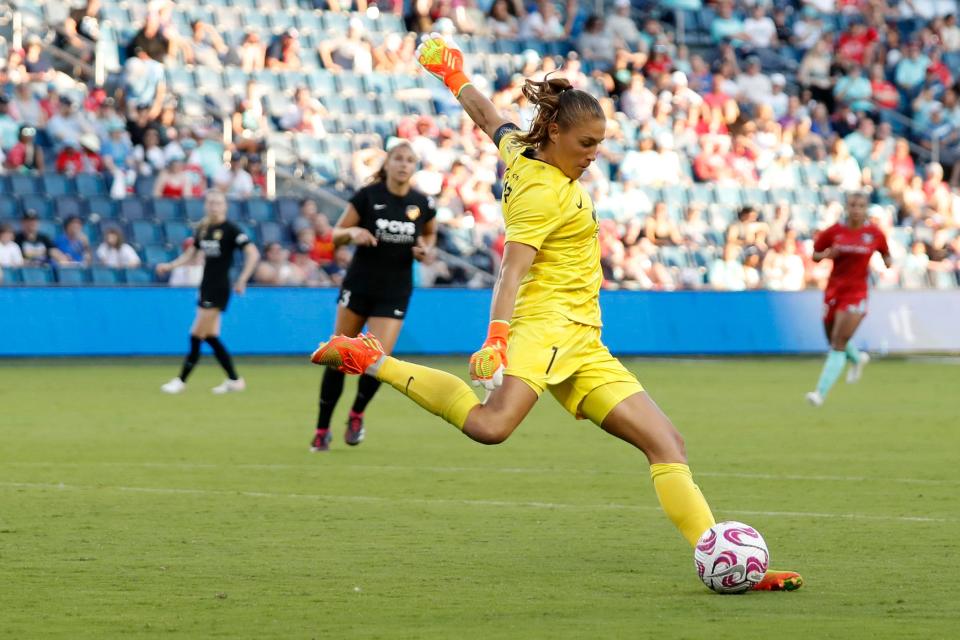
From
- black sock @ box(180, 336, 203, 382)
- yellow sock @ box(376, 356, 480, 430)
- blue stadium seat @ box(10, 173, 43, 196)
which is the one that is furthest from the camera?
blue stadium seat @ box(10, 173, 43, 196)

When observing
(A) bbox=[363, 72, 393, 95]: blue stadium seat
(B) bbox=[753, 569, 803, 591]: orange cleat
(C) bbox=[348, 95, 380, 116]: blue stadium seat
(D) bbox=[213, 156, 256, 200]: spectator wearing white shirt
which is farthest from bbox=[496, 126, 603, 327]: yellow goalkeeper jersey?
(A) bbox=[363, 72, 393, 95]: blue stadium seat

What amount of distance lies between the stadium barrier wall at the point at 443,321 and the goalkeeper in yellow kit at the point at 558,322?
54.7 feet

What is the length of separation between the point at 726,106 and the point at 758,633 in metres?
27.1

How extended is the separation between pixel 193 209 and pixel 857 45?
53.6 feet

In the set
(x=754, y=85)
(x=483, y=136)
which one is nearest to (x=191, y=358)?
(x=483, y=136)

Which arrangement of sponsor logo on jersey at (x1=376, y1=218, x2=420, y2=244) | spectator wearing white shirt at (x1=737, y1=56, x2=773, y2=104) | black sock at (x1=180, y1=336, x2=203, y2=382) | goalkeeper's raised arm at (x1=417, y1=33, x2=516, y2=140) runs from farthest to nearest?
spectator wearing white shirt at (x1=737, y1=56, x2=773, y2=104)
black sock at (x1=180, y1=336, x2=203, y2=382)
sponsor logo on jersey at (x1=376, y1=218, x2=420, y2=244)
goalkeeper's raised arm at (x1=417, y1=33, x2=516, y2=140)

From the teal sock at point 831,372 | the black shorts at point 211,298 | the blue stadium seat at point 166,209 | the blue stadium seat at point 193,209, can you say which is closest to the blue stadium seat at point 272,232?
the blue stadium seat at point 193,209

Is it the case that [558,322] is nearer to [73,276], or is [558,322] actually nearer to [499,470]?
[499,470]

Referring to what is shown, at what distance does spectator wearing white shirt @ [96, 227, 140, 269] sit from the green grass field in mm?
7318

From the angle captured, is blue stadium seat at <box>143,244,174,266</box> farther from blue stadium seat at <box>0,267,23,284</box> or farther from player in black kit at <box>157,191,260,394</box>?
player in black kit at <box>157,191,260,394</box>

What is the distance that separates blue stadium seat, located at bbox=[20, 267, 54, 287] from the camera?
23531mm

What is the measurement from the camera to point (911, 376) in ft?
74.4

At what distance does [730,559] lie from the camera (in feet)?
23.2

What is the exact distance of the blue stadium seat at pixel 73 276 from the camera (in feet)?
78.1
